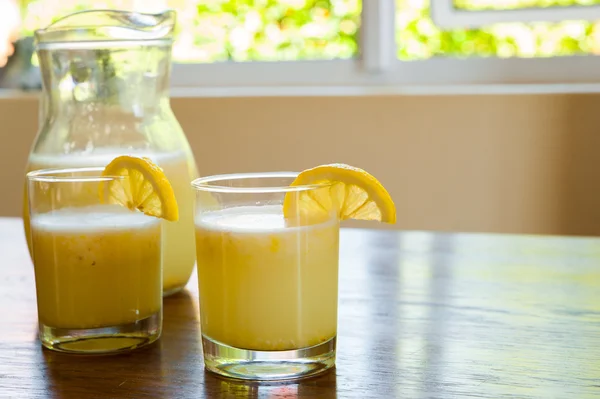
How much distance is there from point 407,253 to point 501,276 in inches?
6.6

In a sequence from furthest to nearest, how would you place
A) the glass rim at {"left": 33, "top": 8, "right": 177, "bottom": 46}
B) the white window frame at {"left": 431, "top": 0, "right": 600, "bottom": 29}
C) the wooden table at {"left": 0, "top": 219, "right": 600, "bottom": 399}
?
the white window frame at {"left": 431, "top": 0, "right": 600, "bottom": 29}, the glass rim at {"left": 33, "top": 8, "right": 177, "bottom": 46}, the wooden table at {"left": 0, "top": 219, "right": 600, "bottom": 399}

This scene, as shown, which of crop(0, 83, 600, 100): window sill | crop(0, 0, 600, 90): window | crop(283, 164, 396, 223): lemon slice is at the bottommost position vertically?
crop(0, 83, 600, 100): window sill

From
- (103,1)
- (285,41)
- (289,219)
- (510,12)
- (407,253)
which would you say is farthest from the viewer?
(103,1)

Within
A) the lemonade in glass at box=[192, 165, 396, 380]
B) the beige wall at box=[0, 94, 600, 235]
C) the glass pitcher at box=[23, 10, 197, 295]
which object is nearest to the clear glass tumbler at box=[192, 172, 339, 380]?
the lemonade in glass at box=[192, 165, 396, 380]

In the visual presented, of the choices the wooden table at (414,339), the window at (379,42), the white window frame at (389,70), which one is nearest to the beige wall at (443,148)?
the white window frame at (389,70)

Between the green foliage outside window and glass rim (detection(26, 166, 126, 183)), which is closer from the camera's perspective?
glass rim (detection(26, 166, 126, 183))

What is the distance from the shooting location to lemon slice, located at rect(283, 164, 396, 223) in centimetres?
59

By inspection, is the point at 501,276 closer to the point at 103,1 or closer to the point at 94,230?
the point at 94,230

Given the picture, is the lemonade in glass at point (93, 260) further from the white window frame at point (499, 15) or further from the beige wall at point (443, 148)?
the white window frame at point (499, 15)

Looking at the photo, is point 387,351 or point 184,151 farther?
point 184,151

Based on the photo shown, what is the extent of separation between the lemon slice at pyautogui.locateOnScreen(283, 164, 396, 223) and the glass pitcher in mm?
237

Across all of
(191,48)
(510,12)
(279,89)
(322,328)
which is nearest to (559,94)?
(510,12)

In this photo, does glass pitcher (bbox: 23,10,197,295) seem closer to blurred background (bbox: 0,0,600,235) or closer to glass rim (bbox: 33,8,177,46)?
glass rim (bbox: 33,8,177,46)

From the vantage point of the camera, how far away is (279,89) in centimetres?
243
